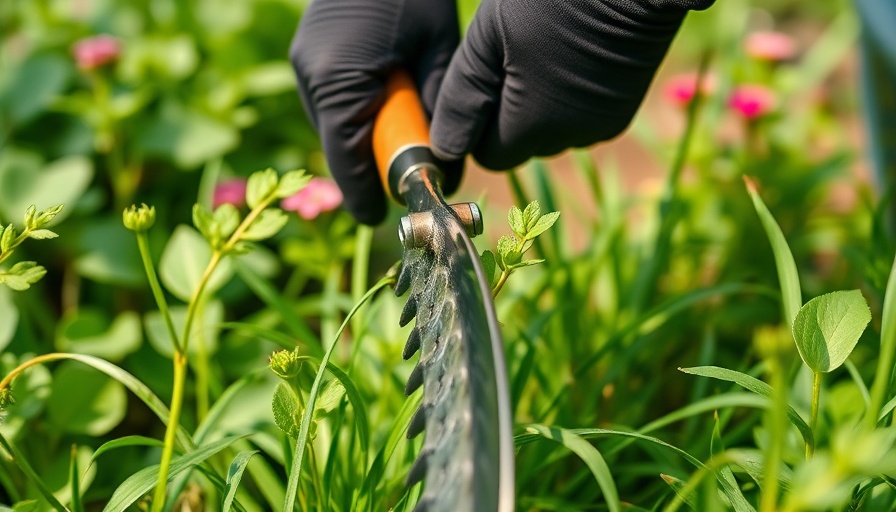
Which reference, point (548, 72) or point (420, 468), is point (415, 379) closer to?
point (420, 468)

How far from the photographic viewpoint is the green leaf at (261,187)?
0.77 metres

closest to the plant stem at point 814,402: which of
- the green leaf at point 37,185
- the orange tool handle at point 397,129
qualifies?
the orange tool handle at point 397,129

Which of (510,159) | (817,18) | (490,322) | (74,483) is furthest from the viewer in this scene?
(817,18)

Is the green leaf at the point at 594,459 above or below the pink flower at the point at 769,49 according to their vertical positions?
above

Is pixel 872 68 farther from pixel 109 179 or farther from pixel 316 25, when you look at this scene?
pixel 109 179

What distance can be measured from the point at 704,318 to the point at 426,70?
64 centimetres

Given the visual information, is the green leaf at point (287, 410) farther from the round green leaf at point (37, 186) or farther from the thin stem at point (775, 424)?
the round green leaf at point (37, 186)

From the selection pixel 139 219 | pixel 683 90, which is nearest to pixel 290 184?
pixel 139 219

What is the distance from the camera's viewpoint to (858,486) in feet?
2.40

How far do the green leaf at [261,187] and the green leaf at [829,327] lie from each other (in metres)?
0.46

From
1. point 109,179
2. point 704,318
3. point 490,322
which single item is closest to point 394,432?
point 490,322

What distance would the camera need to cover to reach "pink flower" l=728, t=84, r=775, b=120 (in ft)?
5.12

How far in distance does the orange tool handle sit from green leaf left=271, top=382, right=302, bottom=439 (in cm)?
22

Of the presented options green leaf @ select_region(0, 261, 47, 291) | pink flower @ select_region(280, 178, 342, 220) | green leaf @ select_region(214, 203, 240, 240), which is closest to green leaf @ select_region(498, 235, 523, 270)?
green leaf @ select_region(214, 203, 240, 240)
